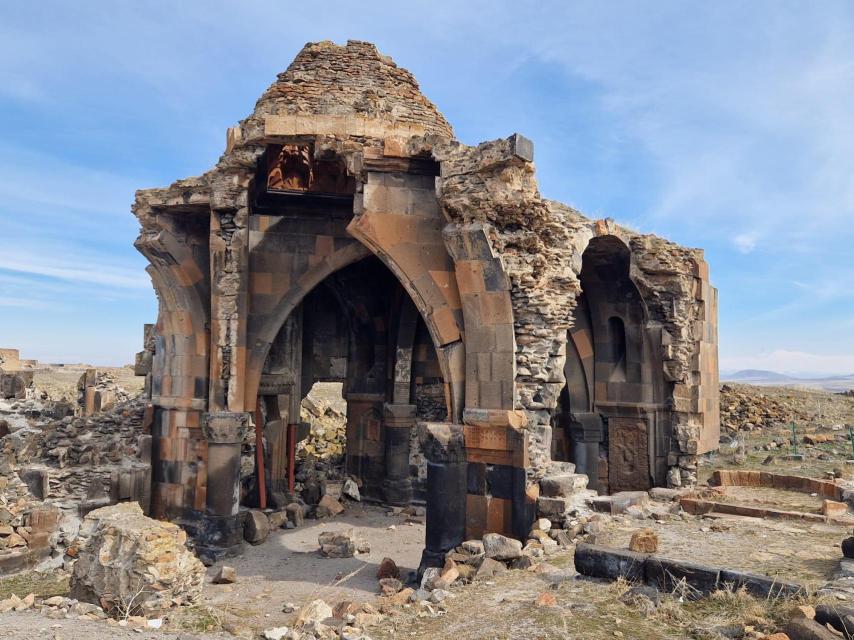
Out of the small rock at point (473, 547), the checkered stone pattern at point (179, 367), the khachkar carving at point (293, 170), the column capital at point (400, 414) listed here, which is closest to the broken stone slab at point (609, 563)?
the small rock at point (473, 547)

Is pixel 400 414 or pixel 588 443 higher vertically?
pixel 400 414

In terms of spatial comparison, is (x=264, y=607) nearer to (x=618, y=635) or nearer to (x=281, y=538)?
(x=281, y=538)

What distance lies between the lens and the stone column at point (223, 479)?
10164 mm

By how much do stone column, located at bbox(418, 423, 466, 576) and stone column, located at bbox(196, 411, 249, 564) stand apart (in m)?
3.58

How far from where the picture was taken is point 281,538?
11.1 m

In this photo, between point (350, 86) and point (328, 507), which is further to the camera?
point (328, 507)

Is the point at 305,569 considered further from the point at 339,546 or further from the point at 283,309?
the point at 283,309

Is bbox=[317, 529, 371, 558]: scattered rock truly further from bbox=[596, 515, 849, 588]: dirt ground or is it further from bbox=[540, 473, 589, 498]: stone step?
bbox=[596, 515, 849, 588]: dirt ground

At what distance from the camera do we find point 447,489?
315 inches

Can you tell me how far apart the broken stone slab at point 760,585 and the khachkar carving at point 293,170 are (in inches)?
377

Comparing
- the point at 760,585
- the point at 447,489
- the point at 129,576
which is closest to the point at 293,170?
the point at 447,489

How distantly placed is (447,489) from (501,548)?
4.24 ft

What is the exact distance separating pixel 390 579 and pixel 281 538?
12.0ft

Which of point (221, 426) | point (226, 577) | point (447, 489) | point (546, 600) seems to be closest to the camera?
point (546, 600)
